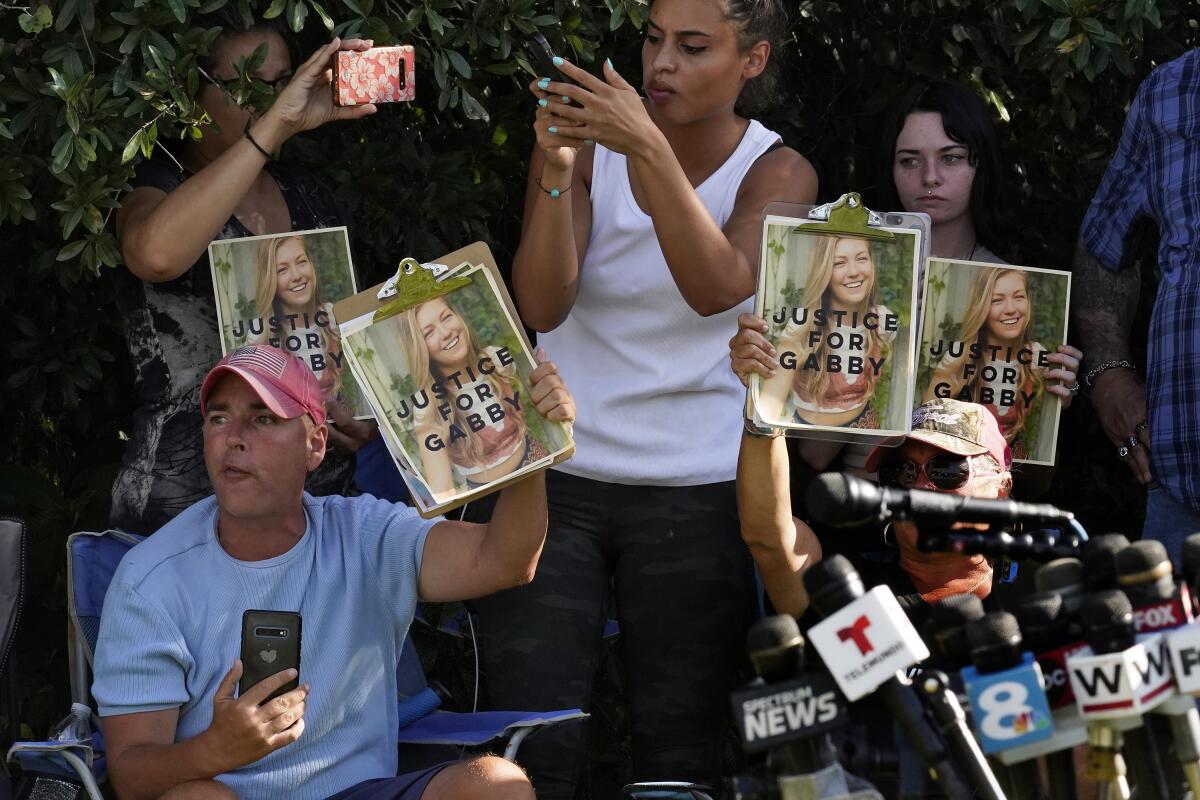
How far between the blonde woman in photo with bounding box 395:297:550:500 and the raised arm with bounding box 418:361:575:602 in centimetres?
8

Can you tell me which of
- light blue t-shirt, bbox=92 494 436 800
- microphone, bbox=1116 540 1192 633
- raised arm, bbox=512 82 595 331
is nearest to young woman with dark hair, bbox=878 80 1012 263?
raised arm, bbox=512 82 595 331

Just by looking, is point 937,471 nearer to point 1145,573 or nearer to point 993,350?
point 993,350

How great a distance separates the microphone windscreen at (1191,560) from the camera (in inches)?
83.9

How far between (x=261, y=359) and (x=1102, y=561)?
A: 183cm

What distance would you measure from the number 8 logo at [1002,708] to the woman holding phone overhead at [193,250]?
2.09m

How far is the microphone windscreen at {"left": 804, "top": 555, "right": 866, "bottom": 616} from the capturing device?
6.67ft

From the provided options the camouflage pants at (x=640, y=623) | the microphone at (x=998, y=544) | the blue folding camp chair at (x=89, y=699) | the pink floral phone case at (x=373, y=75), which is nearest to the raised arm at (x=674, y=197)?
the camouflage pants at (x=640, y=623)

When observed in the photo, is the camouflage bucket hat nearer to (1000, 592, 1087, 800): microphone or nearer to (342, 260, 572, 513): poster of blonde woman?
(342, 260, 572, 513): poster of blonde woman

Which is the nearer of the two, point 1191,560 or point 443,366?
point 1191,560

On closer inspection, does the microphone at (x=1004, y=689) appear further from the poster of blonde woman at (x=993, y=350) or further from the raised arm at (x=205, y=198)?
the raised arm at (x=205, y=198)

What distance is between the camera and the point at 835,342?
11.3ft

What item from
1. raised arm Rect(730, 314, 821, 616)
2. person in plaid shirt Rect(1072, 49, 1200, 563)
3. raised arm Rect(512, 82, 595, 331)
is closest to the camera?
raised arm Rect(730, 314, 821, 616)

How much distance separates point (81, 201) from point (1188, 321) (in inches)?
99.5

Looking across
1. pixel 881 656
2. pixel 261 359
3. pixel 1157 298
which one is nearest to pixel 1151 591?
A: pixel 881 656
